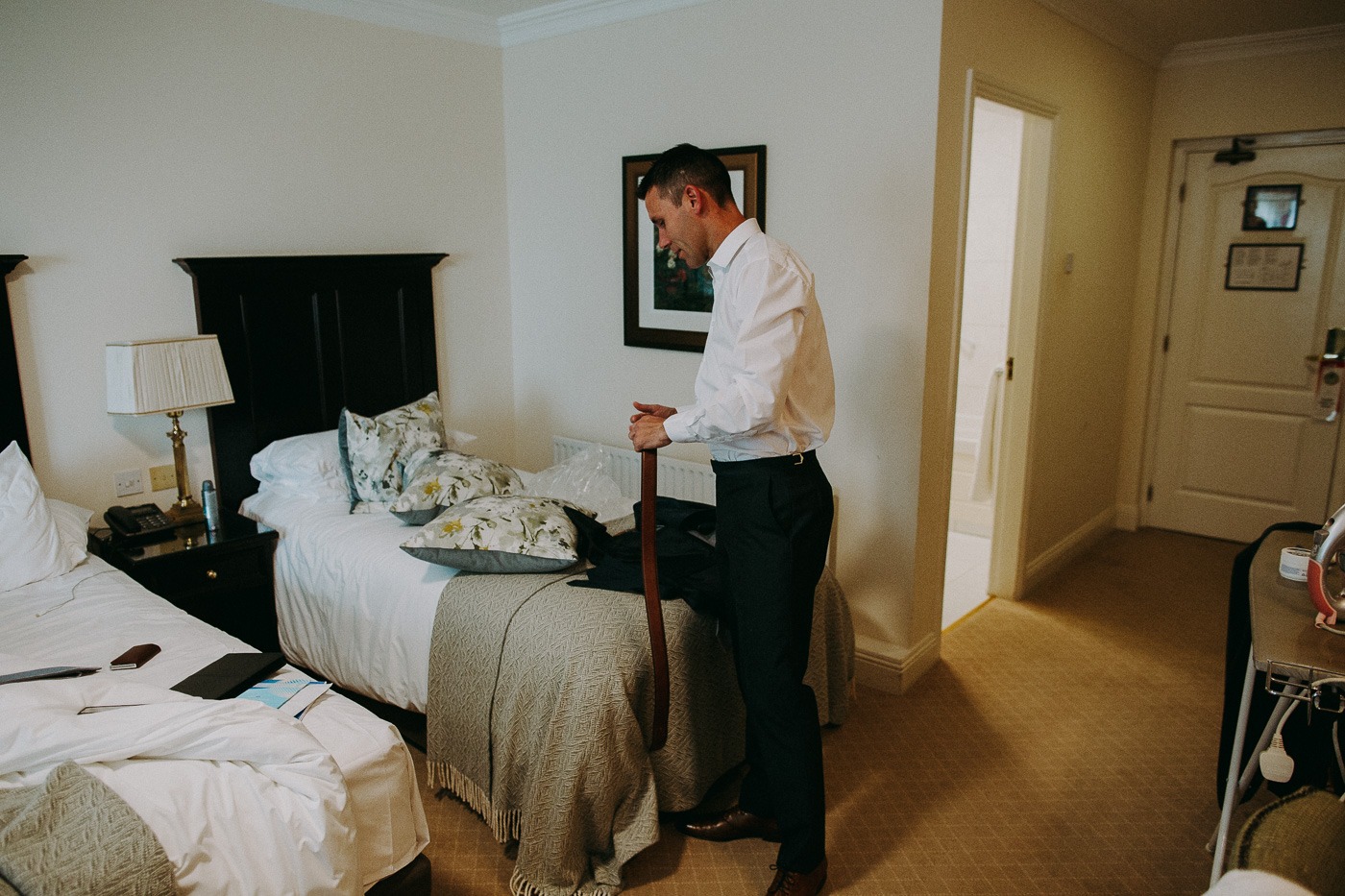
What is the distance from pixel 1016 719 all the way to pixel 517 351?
268 centimetres

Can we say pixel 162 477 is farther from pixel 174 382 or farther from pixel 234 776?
pixel 234 776

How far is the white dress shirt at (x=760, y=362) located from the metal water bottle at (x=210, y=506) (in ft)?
5.55

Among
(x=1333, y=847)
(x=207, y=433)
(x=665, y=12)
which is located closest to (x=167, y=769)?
(x=1333, y=847)

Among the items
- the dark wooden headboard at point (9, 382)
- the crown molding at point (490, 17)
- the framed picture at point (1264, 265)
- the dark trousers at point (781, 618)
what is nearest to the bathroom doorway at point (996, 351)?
the framed picture at point (1264, 265)

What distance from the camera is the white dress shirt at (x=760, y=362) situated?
2.02 metres

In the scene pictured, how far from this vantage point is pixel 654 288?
12.1ft

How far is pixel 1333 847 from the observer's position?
1123 millimetres

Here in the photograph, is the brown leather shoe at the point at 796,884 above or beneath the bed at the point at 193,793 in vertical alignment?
beneath

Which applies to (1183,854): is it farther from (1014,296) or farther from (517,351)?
(517,351)

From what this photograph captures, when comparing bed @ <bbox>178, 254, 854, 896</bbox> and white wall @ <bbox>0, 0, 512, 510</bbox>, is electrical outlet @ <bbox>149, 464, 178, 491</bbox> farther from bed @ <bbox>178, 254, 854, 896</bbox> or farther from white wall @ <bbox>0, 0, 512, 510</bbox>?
bed @ <bbox>178, 254, 854, 896</bbox>

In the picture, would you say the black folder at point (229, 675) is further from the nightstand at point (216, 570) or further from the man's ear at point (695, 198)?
the man's ear at point (695, 198)

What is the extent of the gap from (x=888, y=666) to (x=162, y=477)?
2.67 metres

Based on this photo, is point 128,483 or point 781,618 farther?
point 128,483

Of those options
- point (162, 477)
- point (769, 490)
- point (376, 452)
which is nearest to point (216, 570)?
point (162, 477)
